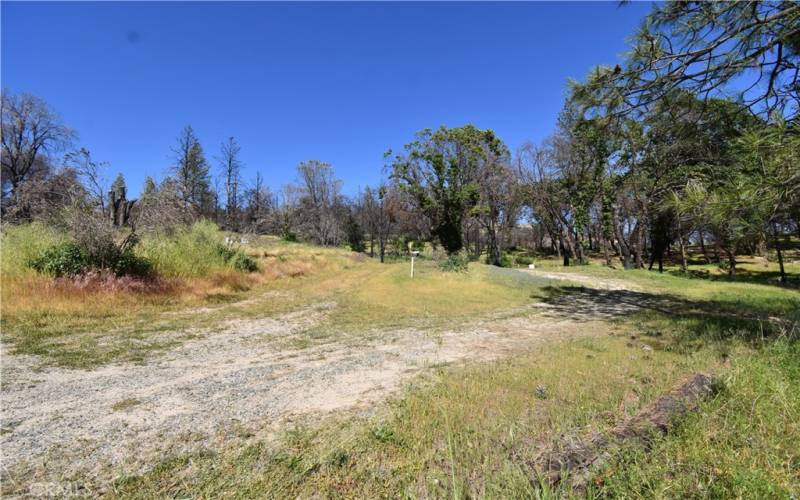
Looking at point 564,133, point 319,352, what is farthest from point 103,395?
point 564,133

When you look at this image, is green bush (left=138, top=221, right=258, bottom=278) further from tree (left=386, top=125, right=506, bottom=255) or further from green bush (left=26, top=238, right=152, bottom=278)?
tree (left=386, top=125, right=506, bottom=255)

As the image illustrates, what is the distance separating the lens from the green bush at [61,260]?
796 centimetres

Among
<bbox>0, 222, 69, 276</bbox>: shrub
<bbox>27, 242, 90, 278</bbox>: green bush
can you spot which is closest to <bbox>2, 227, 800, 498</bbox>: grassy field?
<bbox>27, 242, 90, 278</bbox>: green bush

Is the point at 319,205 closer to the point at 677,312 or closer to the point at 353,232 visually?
the point at 353,232

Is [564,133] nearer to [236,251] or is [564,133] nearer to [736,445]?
[236,251]

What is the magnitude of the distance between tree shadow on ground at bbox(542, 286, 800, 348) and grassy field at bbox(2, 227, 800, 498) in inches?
3.2

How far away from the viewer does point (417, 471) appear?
220cm

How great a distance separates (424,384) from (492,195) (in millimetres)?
23123

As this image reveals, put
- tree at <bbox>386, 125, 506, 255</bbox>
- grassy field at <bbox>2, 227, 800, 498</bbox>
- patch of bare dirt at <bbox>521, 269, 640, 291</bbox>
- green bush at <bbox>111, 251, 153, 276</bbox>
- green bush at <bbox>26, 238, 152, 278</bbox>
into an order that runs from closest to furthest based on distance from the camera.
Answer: grassy field at <bbox>2, 227, 800, 498</bbox>, green bush at <bbox>26, 238, 152, 278</bbox>, green bush at <bbox>111, 251, 153, 276</bbox>, patch of bare dirt at <bbox>521, 269, 640, 291</bbox>, tree at <bbox>386, 125, 506, 255</bbox>

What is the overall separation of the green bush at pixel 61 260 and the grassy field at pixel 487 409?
15.8 inches

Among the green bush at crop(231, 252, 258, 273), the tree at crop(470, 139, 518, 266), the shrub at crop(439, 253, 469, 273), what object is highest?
the tree at crop(470, 139, 518, 266)

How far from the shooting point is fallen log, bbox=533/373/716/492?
1.84 m

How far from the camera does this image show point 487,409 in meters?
3.05

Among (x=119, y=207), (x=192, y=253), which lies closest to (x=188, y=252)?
(x=192, y=253)
